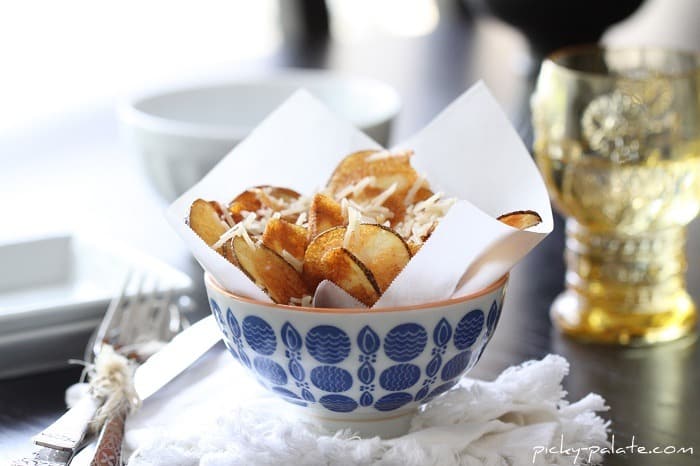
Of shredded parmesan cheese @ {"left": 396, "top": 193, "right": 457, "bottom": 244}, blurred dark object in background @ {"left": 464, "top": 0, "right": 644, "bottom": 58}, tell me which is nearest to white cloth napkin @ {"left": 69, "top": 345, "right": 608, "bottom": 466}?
shredded parmesan cheese @ {"left": 396, "top": 193, "right": 457, "bottom": 244}

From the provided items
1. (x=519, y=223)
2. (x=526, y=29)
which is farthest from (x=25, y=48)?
(x=519, y=223)

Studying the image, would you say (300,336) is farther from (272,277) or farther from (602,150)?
(602,150)

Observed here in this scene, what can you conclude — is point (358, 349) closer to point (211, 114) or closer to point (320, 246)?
point (320, 246)

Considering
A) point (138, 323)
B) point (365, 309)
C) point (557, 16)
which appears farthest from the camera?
point (557, 16)

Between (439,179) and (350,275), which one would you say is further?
(439,179)

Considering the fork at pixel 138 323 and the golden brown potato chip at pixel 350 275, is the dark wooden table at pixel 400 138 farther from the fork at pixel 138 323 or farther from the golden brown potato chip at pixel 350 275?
the golden brown potato chip at pixel 350 275

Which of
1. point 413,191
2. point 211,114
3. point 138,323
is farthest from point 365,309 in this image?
point 211,114

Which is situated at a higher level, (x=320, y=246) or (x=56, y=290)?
(x=320, y=246)
